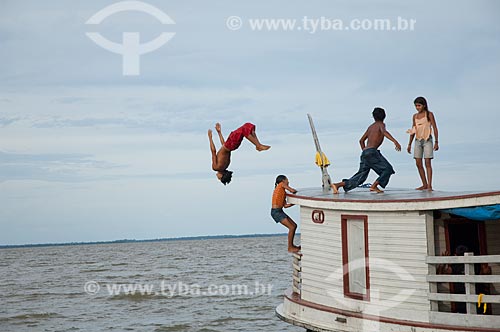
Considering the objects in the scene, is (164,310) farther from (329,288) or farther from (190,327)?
(329,288)

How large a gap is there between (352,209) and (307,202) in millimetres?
1371

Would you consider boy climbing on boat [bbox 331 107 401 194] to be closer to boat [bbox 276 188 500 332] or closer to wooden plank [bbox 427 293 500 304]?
boat [bbox 276 188 500 332]

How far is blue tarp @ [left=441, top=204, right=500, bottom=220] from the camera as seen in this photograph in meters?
9.55

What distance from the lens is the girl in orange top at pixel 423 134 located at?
41.5ft

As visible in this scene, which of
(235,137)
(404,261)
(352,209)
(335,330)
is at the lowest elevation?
(335,330)

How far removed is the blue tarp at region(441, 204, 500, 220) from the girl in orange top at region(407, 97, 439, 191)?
3030 mm

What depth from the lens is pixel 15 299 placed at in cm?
3416

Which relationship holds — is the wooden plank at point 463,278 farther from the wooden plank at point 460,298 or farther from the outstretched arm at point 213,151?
the outstretched arm at point 213,151

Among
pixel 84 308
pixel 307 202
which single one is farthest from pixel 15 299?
pixel 307 202

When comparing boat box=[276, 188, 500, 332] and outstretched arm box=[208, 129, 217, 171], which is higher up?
outstretched arm box=[208, 129, 217, 171]

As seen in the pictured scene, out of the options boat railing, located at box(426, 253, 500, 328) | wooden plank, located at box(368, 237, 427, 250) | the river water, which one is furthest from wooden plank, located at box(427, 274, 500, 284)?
the river water

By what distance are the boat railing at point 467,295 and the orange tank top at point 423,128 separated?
323cm

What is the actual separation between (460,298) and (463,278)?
11.6 inches

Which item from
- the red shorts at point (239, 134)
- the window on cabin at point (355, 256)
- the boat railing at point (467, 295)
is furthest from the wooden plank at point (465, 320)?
the red shorts at point (239, 134)
